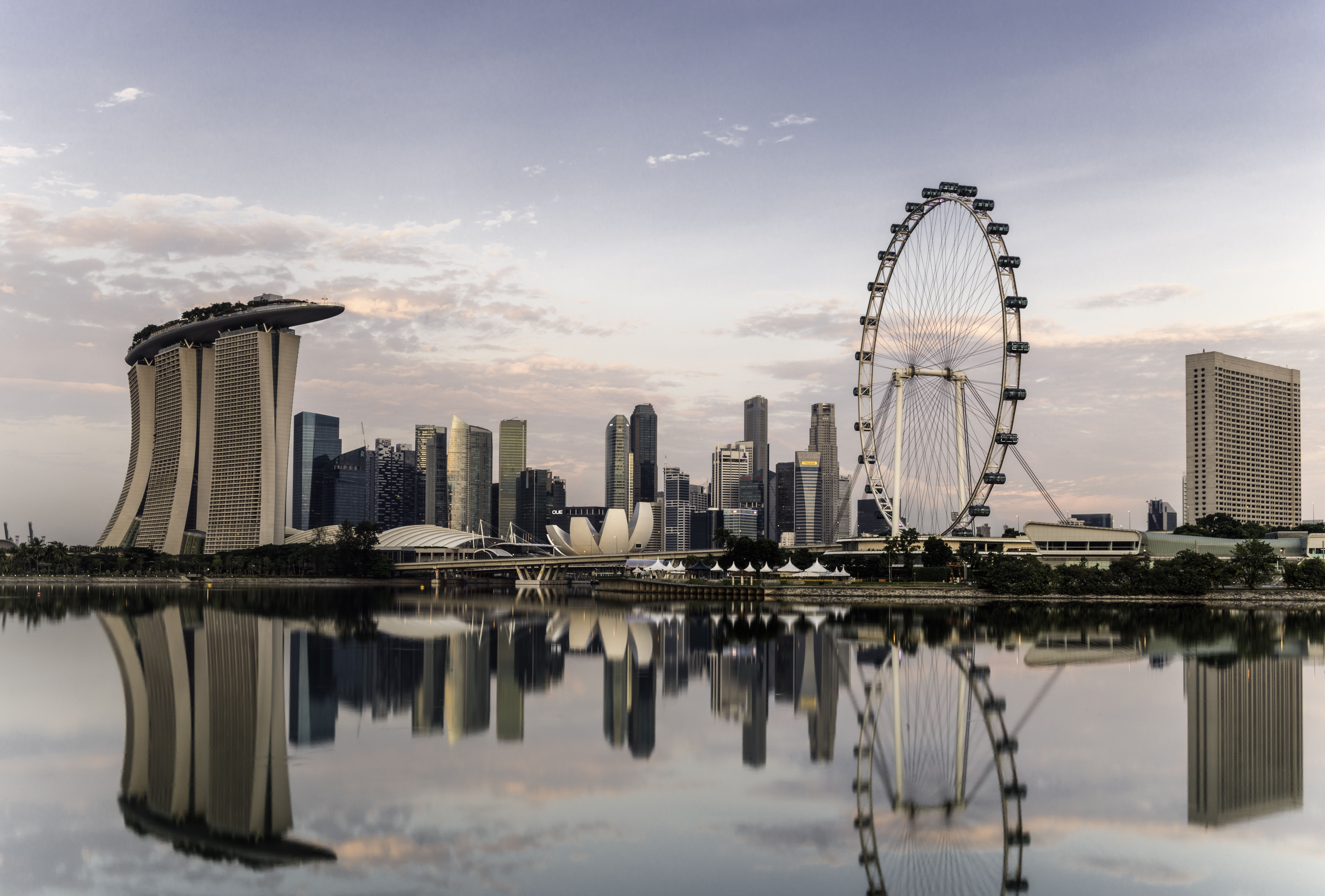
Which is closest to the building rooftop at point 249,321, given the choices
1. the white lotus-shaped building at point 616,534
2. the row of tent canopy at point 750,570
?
the white lotus-shaped building at point 616,534

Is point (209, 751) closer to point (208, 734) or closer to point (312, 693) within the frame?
point (208, 734)

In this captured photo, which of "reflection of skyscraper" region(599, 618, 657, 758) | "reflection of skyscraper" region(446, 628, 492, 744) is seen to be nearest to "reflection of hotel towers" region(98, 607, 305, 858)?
"reflection of skyscraper" region(446, 628, 492, 744)

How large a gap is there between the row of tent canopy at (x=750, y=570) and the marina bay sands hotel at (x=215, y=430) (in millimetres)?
63037

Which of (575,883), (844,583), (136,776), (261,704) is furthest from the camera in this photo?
(844,583)

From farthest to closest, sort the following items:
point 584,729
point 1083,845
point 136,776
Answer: point 584,729
point 136,776
point 1083,845

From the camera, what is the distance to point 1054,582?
83375mm

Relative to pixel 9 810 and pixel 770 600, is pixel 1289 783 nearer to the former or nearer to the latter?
pixel 9 810

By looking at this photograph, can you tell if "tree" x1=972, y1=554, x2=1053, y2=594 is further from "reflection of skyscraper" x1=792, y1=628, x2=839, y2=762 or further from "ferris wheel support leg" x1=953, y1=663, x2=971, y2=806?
"ferris wheel support leg" x1=953, y1=663, x2=971, y2=806

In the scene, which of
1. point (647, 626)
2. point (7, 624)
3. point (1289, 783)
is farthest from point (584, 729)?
point (7, 624)

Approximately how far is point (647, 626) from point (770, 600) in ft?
86.4

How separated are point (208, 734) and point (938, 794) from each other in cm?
1708

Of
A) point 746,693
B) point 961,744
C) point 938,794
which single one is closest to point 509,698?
point 746,693

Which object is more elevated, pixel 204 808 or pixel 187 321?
pixel 187 321

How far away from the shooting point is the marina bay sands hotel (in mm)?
157000
